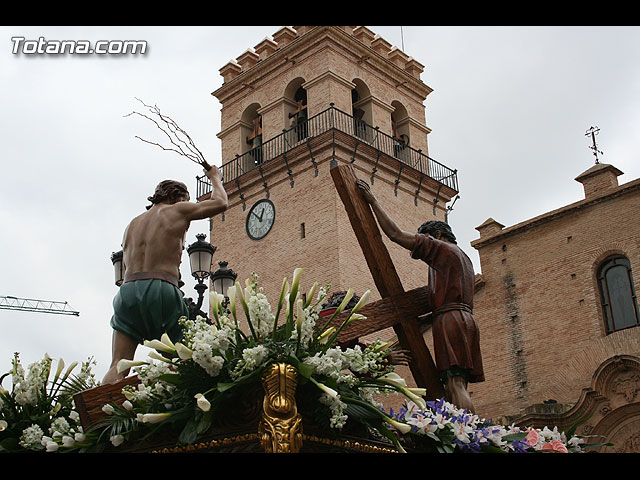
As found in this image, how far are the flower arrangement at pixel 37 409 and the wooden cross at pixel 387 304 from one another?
63.5 inches

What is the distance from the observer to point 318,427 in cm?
455

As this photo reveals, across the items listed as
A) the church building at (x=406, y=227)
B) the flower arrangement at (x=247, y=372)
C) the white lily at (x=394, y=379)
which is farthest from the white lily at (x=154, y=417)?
the church building at (x=406, y=227)

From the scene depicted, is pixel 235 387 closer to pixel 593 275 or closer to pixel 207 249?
pixel 207 249

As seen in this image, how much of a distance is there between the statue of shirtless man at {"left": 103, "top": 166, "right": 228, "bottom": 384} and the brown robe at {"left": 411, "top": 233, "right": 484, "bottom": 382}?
1343 mm

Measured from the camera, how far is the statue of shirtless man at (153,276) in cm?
558

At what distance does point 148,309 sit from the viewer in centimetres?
555

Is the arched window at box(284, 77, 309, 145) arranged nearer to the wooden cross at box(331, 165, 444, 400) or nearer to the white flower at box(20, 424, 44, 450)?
the wooden cross at box(331, 165, 444, 400)

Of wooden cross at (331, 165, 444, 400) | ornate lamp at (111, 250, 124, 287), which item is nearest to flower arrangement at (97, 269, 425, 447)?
wooden cross at (331, 165, 444, 400)

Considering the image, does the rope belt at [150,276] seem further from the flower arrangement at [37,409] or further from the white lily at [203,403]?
the white lily at [203,403]

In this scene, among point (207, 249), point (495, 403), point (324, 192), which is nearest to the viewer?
point (207, 249)

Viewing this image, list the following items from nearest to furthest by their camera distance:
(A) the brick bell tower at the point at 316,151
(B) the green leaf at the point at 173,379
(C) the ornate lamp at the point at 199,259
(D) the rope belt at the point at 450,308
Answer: (B) the green leaf at the point at 173,379 < (D) the rope belt at the point at 450,308 < (C) the ornate lamp at the point at 199,259 < (A) the brick bell tower at the point at 316,151

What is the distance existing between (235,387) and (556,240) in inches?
882

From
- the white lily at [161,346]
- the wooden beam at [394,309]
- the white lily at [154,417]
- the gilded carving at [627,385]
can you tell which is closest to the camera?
the white lily at [154,417]

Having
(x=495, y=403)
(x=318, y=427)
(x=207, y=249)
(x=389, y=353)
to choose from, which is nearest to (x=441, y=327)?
(x=389, y=353)
